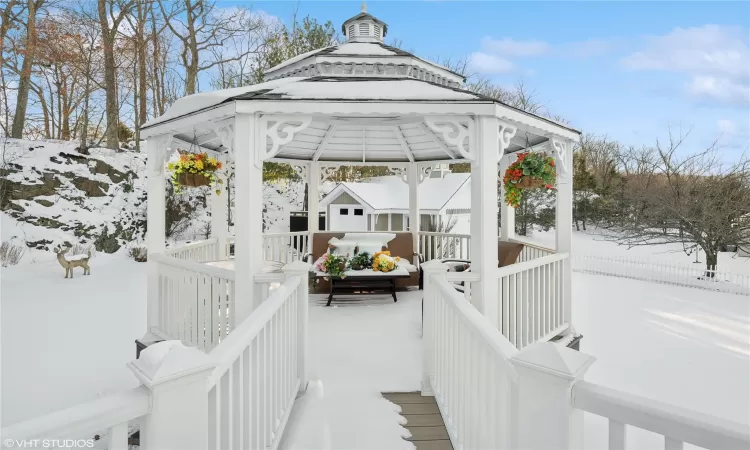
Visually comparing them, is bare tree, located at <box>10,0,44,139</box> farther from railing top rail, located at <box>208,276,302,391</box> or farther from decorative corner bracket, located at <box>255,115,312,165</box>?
railing top rail, located at <box>208,276,302,391</box>

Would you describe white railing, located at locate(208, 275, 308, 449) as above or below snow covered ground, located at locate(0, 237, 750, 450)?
above

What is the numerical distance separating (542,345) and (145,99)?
63.7 ft

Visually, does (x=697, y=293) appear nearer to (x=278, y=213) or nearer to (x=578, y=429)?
(x=578, y=429)

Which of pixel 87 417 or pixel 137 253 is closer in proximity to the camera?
pixel 87 417

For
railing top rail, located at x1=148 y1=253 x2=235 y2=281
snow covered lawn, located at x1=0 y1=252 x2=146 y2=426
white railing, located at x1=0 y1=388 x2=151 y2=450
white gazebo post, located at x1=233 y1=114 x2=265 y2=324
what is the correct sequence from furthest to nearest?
snow covered lawn, located at x1=0 y1=252 x2=146 y2=426 < railing top rail, located at x1=148 y1=253 x2=235 y2=281 < white gazebo post, located at x1=233 y1=114 x2=265 y2=324 < white railing, located at x1=0 y1=388 x2=151 y2=450

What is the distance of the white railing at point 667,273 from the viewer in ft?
41.0

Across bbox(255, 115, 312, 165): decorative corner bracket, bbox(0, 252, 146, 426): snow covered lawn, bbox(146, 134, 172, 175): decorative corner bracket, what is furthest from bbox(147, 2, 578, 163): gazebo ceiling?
bbox(0, 252, 146, 426): snow covered lawn

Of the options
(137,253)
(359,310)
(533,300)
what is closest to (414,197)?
(359,310)

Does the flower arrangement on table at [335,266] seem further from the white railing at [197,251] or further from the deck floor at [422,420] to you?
the deck floor at [422,420]

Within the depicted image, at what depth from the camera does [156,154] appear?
5.27 m

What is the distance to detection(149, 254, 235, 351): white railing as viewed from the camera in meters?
4.27

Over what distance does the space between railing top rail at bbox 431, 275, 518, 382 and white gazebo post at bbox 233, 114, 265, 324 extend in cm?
198

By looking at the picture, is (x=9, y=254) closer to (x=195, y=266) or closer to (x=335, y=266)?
(x=195, y=266)

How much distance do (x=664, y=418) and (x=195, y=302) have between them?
453cm
